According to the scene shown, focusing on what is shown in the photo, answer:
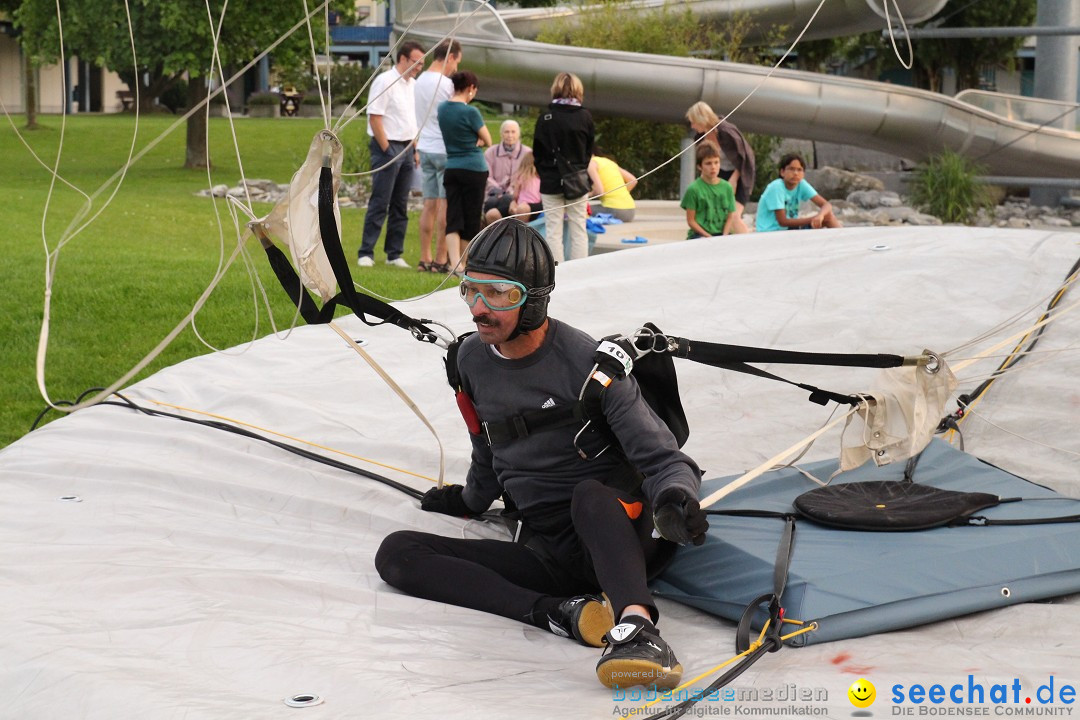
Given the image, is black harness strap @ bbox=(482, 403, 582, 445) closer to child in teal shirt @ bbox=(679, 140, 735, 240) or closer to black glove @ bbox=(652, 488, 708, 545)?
black glove @ bbox=(652, 488, 708, 545)

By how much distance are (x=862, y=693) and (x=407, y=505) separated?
59.5 inches

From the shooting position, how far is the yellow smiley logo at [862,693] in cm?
208

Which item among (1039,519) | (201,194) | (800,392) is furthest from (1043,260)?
(201,194)

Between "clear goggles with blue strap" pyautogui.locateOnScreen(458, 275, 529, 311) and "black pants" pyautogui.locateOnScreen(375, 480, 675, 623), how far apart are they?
0.42 m

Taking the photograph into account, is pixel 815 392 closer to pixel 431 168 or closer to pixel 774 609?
pixel 774 609

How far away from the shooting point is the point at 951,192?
11781mm

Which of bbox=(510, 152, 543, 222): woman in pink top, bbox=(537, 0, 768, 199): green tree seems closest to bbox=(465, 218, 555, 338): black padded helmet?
bbox=(510, 152, 543, 222): woman in pink top

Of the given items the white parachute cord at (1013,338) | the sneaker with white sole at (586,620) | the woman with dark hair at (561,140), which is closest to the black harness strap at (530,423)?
the sneaker with white sole at (586,620)

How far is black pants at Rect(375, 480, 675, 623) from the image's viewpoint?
2.46m

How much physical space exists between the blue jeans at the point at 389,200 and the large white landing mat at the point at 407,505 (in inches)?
103

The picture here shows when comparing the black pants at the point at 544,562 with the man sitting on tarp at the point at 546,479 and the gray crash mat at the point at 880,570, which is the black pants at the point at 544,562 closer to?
the man sitting on tarp at the point at 546,479

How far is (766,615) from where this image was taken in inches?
99.0

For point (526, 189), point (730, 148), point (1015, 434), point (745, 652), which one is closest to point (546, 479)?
point (745, 652)

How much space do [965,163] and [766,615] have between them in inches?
→ 421
